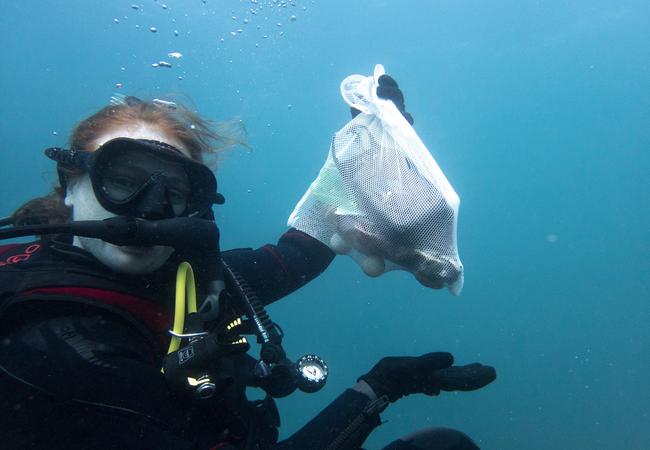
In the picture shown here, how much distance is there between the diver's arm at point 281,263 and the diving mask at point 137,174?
89 cm

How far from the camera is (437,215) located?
89.9 inches

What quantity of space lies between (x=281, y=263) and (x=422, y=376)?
121 cm

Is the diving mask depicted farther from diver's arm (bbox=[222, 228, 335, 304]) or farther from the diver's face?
diver's arm (bbox=[222, 228, 335, 304])

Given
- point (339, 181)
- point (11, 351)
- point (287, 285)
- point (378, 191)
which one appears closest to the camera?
point (11, 351)

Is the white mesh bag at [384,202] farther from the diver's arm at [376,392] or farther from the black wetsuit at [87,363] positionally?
the black wetsuit at [87,363]

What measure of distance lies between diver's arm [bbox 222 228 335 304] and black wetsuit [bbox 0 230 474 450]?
947mm

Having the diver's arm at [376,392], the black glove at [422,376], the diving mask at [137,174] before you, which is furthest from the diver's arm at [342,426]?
the diving mask at [137,174]

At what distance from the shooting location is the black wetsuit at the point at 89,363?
1506 millimetres

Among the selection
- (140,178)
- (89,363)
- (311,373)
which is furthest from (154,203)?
(311,373)

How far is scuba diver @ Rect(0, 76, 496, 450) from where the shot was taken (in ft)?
5.05

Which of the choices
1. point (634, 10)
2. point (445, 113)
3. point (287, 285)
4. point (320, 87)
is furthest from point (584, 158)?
point (287, 285)

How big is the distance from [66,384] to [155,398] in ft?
1.05

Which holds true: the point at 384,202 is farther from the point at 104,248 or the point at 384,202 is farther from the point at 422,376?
the point at 104,248

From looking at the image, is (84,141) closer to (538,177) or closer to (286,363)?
(286,363)
